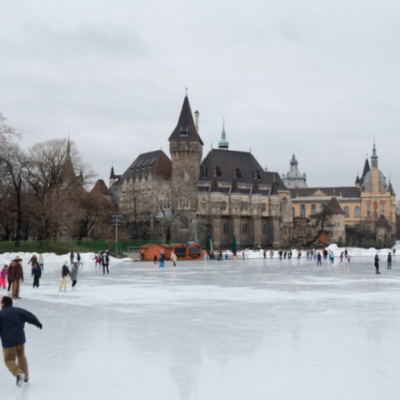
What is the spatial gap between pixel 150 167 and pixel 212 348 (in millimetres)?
81308

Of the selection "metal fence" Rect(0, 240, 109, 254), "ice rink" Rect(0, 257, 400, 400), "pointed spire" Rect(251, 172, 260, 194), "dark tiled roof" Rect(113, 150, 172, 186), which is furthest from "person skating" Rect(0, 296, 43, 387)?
"pointed spire" Rect(251, 172, 260, 194)

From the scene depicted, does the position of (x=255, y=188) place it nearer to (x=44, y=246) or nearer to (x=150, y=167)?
(x=150, y=167)

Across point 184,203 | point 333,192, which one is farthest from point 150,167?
point 333,192

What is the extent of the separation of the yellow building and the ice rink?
108725mm

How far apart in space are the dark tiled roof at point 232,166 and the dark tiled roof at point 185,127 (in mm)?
5193

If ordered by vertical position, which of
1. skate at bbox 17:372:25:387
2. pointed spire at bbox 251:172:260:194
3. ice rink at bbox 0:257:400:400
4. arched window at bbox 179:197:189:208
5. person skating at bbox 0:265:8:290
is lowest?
ice rink at bbox 0:257:400:400

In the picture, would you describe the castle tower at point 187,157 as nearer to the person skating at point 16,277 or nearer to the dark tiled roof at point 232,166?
the dark tiled roof at point 232,166

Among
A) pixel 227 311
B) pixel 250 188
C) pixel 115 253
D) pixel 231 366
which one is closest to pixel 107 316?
pixel 227 311

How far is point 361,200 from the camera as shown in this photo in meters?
129

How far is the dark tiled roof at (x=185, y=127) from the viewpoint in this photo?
80.9 m

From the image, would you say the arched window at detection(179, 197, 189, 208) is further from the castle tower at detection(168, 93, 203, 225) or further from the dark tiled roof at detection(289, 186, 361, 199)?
the dark tiled roof at detection(289, 186, 361, 199)

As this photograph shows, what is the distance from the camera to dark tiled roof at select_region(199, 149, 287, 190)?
85875 millimetres

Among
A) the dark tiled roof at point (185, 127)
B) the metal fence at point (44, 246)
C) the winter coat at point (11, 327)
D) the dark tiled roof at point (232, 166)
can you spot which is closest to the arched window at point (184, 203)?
the dark tiled roof at point (232, 166)

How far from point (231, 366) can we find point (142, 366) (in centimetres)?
130
